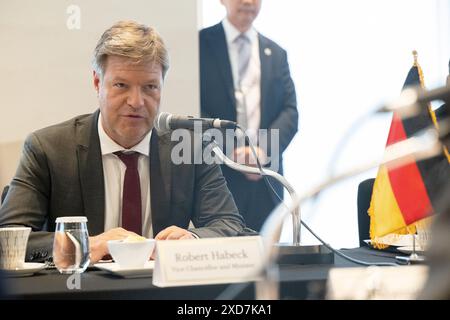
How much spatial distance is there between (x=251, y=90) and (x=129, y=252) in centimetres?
196

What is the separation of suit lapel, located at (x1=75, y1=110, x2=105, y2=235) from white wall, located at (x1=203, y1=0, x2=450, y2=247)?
1.52 meters

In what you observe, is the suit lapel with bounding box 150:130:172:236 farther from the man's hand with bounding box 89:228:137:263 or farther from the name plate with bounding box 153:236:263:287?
the name plate with bounding box 153:236:263:287

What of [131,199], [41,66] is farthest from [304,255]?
[41,66]

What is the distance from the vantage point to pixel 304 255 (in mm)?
1681

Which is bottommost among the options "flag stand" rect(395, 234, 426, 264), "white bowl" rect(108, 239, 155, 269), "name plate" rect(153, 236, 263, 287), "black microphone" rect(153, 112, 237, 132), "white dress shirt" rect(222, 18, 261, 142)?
"flag stand" rect(395, 234, 426, 264)

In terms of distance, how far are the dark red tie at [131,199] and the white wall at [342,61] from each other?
1.54 meters

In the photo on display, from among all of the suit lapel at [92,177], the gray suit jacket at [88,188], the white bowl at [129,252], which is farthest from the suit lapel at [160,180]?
the white bowl at [129,252]

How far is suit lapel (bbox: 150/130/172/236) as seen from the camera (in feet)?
7.19

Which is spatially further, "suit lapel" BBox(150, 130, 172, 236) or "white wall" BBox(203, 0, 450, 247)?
"white wall" BBox(203, 0, 450, 247)

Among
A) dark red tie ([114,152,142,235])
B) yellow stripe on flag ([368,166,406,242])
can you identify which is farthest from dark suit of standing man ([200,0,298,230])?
yellow stripe on flag ([368,166,406,242])

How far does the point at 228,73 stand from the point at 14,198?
160cm

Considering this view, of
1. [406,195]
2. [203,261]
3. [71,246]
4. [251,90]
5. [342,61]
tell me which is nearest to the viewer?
[203,261]

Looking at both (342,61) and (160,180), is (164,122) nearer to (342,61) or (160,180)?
(160,180)

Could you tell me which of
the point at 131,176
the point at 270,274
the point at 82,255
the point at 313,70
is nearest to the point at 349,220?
the point at 313,70
